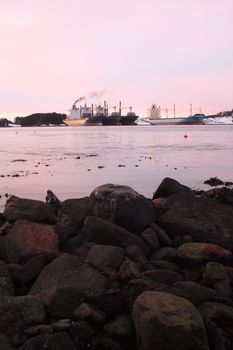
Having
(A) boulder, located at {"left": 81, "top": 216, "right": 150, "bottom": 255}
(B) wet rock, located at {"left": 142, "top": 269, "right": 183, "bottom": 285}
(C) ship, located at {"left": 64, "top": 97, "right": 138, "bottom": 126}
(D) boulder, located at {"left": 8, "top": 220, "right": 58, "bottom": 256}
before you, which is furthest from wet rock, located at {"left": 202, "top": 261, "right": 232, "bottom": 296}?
(C) ship, located at {"left": 64, "top": 97, "right": 138, "bottom": 126}

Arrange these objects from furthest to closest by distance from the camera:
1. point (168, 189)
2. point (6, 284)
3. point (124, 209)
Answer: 1. point (168, 189)
2. point (124, 209)
3. point (6, 284)

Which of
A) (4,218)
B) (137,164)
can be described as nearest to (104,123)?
(137,164)

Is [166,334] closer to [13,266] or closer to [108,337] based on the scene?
[108,337]

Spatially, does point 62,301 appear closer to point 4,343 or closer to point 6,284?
point 4,343

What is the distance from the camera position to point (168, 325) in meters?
4.77

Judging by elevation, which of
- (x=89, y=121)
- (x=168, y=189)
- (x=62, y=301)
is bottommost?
(x=62, y=301)

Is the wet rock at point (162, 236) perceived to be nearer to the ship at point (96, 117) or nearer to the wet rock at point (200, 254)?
the wet rock at point (200, 254)

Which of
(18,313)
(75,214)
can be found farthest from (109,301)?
(75,214)

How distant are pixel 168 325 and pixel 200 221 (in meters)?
3.61

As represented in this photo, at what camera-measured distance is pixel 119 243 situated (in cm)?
759

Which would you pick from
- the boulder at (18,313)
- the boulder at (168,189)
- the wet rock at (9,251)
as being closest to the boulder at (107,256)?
the wet rock at (9,251)

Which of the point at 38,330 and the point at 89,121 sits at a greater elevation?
the point at 89,121

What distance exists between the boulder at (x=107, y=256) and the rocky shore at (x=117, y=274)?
0.6 inches

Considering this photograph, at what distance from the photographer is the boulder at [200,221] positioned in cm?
799
